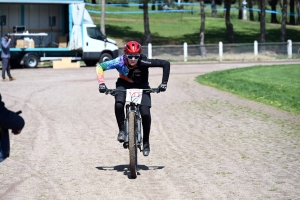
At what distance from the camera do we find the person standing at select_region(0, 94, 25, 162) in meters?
5.73

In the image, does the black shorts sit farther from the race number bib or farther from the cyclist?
the race number bib

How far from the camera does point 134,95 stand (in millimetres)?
9242

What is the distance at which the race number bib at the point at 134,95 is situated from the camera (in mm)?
9227

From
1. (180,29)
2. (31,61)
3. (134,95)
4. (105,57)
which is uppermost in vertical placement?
(180,29)

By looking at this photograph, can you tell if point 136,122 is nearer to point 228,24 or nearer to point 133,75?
point 133,75

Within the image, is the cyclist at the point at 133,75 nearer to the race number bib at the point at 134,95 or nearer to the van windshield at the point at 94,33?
the race number bib at the point at 134,95

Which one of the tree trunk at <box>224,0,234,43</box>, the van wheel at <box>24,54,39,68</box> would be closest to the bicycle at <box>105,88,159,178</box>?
the van wheel at <box>24,54,39,68</box>

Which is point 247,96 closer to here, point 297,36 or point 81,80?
point 81,80

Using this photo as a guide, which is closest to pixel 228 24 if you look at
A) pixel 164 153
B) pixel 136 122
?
pixel 164 153

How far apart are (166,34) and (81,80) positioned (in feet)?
116

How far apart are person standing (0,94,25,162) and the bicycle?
121 inches

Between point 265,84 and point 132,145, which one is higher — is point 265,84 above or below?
below

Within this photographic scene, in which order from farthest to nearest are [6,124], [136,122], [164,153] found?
[164,153]
[136,122]
[6,124]

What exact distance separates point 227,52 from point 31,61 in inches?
508
